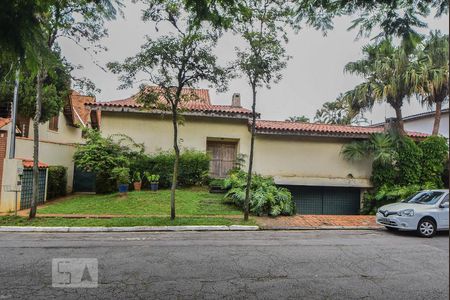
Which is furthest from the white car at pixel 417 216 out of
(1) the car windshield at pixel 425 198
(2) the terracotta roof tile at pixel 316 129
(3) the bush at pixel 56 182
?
(3) the bush at pixel 56 182

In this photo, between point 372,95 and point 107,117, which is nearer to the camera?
point 372,95

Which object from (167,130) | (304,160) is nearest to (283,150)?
(304,160)

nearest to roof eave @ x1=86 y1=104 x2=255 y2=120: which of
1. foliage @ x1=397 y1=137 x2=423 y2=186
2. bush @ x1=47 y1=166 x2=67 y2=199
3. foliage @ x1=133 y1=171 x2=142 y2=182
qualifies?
foliage @ x1=133 y1=171 x2=142 y2=182

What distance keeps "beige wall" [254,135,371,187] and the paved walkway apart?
14.6 feet

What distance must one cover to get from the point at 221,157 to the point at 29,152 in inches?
365

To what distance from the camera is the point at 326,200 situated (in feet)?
56.3

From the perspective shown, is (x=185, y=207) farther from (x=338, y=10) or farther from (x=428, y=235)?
(x=338, y=10)

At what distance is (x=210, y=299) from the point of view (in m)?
4.71

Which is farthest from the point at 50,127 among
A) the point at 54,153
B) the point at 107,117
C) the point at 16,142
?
the point at 16,142

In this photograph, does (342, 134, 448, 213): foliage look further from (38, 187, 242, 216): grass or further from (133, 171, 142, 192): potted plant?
(133, 171, 142, 192): potted plant

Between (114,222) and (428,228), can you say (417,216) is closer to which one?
(428,228)

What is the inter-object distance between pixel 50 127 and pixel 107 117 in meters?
6.44

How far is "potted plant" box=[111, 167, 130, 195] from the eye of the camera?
1548cm

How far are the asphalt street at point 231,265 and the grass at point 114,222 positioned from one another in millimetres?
926
